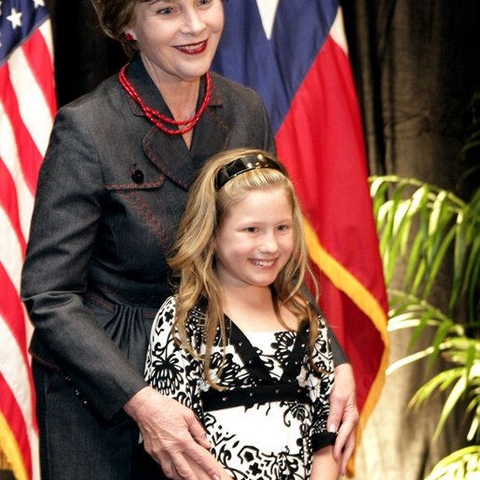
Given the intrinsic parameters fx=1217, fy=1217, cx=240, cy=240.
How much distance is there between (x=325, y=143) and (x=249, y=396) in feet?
3.40

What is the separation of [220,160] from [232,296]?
25cm

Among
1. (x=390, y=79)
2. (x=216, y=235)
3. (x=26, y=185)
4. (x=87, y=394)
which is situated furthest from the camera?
(x=390, y=79)

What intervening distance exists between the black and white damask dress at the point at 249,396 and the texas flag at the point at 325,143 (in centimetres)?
73

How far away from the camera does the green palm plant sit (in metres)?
3.32

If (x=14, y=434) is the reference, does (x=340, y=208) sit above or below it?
above

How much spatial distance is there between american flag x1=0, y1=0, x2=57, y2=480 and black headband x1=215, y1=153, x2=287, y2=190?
0.85 m

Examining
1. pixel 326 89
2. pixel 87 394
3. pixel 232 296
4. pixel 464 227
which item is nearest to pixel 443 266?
pixel 464 227

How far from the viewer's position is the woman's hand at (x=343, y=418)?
221 centimetres

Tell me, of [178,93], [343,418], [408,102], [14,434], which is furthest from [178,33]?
[408,102]

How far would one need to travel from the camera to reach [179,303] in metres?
2.17

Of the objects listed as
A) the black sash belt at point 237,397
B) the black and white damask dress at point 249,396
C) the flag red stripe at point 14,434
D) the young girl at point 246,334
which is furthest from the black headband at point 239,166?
the flag red stripe at point 14,434

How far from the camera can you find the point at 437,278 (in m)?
3.82

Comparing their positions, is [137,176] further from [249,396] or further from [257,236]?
Result: [249,396]

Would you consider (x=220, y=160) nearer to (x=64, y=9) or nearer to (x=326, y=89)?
(x=326, y=89)
